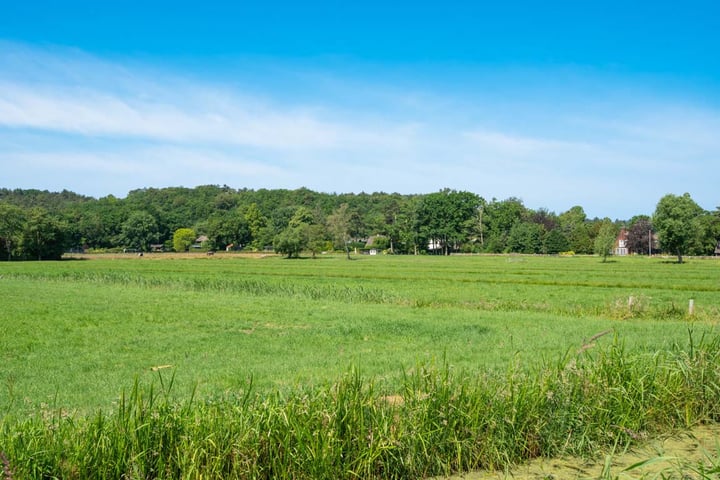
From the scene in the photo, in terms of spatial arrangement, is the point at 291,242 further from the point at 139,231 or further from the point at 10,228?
the point at 139,231

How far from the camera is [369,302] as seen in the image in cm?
3281

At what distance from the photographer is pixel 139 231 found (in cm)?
15288

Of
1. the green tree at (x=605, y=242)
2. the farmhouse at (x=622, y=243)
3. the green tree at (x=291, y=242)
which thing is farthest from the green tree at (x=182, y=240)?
the farmhouse at (x=622, y=243)

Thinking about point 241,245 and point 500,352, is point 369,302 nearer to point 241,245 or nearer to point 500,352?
point 500,352

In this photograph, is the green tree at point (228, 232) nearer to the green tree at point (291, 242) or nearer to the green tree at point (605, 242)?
the green tree at point (291, 242)

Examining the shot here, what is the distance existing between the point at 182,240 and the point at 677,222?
12634 centimetres

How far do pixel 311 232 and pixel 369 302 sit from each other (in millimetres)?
84505

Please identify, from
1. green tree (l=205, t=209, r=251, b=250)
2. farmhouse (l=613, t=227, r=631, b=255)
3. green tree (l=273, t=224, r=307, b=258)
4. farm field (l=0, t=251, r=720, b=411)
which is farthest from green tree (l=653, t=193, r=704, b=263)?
green tree (l=205, t=209, r=251, b=250)

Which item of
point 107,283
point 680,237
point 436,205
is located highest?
point 436,205

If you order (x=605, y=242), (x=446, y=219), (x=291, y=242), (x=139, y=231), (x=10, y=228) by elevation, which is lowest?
(x=291, y=242)

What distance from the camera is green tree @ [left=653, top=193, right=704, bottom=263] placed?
8638cm

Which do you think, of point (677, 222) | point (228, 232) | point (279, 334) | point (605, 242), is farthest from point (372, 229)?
point (279, 334)

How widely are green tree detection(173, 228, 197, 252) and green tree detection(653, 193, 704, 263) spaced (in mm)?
121957

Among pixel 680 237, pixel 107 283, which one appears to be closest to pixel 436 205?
pixel 680 237
